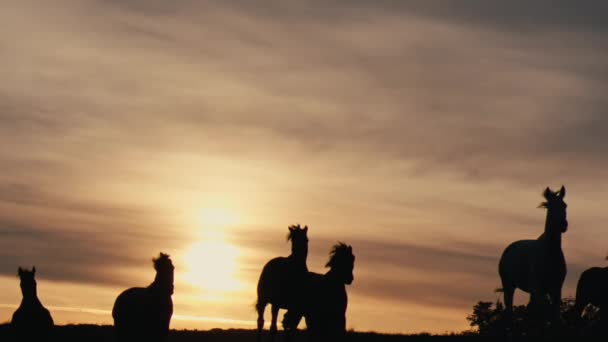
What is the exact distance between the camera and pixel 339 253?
2980 cm

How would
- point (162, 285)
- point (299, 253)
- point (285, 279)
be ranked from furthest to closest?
point (285, 279) → point (299, 253) → point (162, 285)

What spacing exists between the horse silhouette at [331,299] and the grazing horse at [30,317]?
702 cm

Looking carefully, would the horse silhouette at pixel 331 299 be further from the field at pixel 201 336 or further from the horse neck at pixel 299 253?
the field at pixel 201 336

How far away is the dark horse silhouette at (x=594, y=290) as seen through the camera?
1320 inches

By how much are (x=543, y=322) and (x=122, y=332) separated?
12.8m

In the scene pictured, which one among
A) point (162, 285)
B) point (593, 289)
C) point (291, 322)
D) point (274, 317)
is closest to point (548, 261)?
point (593, 289)

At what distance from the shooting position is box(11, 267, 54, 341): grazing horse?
30.5 m

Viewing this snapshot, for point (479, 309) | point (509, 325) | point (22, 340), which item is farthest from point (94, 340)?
point (479, 309)

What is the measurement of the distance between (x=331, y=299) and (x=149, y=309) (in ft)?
15.7

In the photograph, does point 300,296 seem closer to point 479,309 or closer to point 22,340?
point 22,340

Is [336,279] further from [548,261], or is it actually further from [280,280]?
[548,261]

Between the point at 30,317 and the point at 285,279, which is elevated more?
the point at 285,279

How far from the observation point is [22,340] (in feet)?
99.3

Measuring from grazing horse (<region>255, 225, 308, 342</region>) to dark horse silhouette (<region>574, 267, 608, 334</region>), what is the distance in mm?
8734
